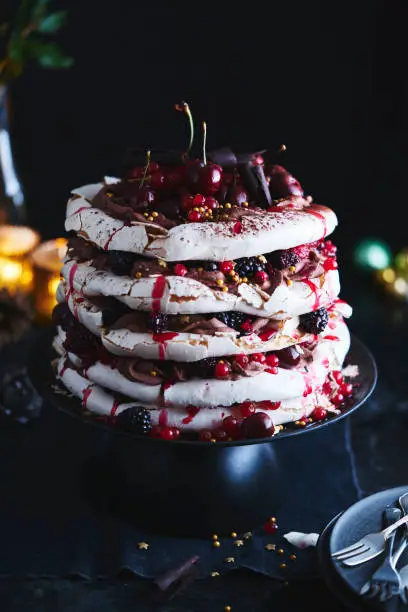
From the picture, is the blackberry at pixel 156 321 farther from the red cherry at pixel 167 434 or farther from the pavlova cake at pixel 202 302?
the red cherry at pixel 167 434

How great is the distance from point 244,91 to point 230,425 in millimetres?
2216

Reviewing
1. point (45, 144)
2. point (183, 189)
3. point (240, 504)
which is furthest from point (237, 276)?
point (45, 144)

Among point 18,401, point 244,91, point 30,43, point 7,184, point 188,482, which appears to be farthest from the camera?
point 244,91

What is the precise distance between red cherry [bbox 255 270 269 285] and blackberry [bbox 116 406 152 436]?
1.41 feet

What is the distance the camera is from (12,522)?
7.44ft

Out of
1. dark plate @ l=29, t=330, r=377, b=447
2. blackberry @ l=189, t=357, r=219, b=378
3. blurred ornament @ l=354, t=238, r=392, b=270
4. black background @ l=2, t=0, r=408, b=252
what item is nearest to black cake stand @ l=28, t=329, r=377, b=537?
dark plate @ l=29, t=330, r=377, b=447

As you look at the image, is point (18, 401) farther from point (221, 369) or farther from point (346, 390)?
point (346, 390)

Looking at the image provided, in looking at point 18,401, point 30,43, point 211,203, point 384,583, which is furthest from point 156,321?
point 30,43

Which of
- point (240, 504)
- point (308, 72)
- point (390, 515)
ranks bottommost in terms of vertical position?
point (240, 504)

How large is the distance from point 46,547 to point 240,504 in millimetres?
535

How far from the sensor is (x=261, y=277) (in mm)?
2062

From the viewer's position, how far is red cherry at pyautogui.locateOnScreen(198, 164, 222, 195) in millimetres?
2107

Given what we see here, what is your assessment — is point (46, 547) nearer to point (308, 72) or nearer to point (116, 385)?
point (116, 385)

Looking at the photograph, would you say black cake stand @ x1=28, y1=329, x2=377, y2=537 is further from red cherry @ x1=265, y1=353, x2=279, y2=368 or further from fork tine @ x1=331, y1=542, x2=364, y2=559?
fork tine @ x1=331, y1=542, x2=364, y2=559
